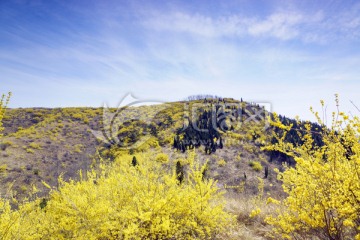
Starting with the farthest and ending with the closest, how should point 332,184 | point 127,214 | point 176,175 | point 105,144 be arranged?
point 105,144 < point 176,175 < point 127,214 < point 332,184

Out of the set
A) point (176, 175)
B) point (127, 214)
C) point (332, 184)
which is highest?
point (332, 184)

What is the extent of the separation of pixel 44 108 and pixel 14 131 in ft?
38.6

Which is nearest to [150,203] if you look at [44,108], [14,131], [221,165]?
[221,165]

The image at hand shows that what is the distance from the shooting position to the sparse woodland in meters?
3.66

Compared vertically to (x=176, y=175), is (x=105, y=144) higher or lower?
lower

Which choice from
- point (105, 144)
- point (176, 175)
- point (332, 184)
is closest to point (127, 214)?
point (176, 175)

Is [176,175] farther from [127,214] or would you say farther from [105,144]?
[105,144]

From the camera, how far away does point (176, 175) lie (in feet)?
22.5

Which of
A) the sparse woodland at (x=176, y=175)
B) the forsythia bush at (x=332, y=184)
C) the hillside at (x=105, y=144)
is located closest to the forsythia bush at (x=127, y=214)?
the sparse woodland at (x=176, y=175)

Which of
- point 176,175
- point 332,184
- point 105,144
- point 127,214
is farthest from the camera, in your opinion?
point 105,144

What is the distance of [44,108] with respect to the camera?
42156mm

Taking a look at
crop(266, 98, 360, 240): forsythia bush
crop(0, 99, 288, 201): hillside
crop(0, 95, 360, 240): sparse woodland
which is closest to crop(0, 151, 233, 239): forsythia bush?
crop(0, 95, 360, 240): sparse woodland

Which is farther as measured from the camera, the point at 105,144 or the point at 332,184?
the point at 105,144

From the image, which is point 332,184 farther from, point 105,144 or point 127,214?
point 105,144
